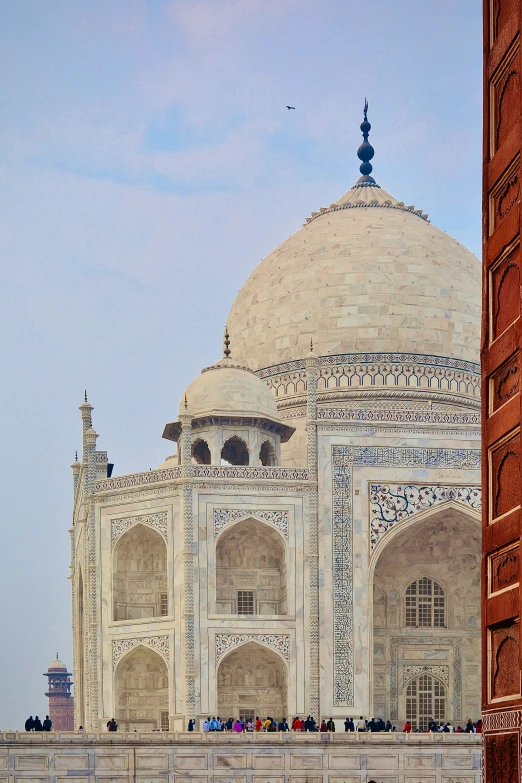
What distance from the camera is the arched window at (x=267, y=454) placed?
26.1m

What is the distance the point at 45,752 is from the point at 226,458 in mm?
8177

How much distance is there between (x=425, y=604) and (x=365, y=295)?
5999 millimetres

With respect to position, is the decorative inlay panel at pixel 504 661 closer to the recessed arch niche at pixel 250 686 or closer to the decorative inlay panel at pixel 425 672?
the recessed arch niche at pixel 250 686

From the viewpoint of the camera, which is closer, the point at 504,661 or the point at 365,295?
the point at 504,661

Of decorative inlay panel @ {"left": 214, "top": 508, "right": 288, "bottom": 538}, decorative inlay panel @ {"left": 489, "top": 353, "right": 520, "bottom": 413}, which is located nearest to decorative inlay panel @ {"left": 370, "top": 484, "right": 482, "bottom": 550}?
decorative inlay panel @ {"left": 214, "top": 508, "right": 288, "bottom": 538}

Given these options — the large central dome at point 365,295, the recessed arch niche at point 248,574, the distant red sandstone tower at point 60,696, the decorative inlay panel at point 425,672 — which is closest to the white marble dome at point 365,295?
the large central dome at point 365,295

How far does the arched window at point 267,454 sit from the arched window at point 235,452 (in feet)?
0.87

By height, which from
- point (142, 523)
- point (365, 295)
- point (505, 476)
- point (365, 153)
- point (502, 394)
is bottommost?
point (505, 476)

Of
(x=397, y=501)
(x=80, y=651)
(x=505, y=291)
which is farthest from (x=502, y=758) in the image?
(x=80, y=651)

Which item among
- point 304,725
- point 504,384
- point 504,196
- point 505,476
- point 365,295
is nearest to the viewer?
point 505,476

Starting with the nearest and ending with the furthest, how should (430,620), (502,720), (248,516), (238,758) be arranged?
(502,720), (238,758), (248,516), (430,620)

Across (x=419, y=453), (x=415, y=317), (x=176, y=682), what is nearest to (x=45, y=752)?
(x=176, y=682)

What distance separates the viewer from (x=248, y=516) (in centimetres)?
2412

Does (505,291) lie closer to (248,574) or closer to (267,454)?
(248,574)
